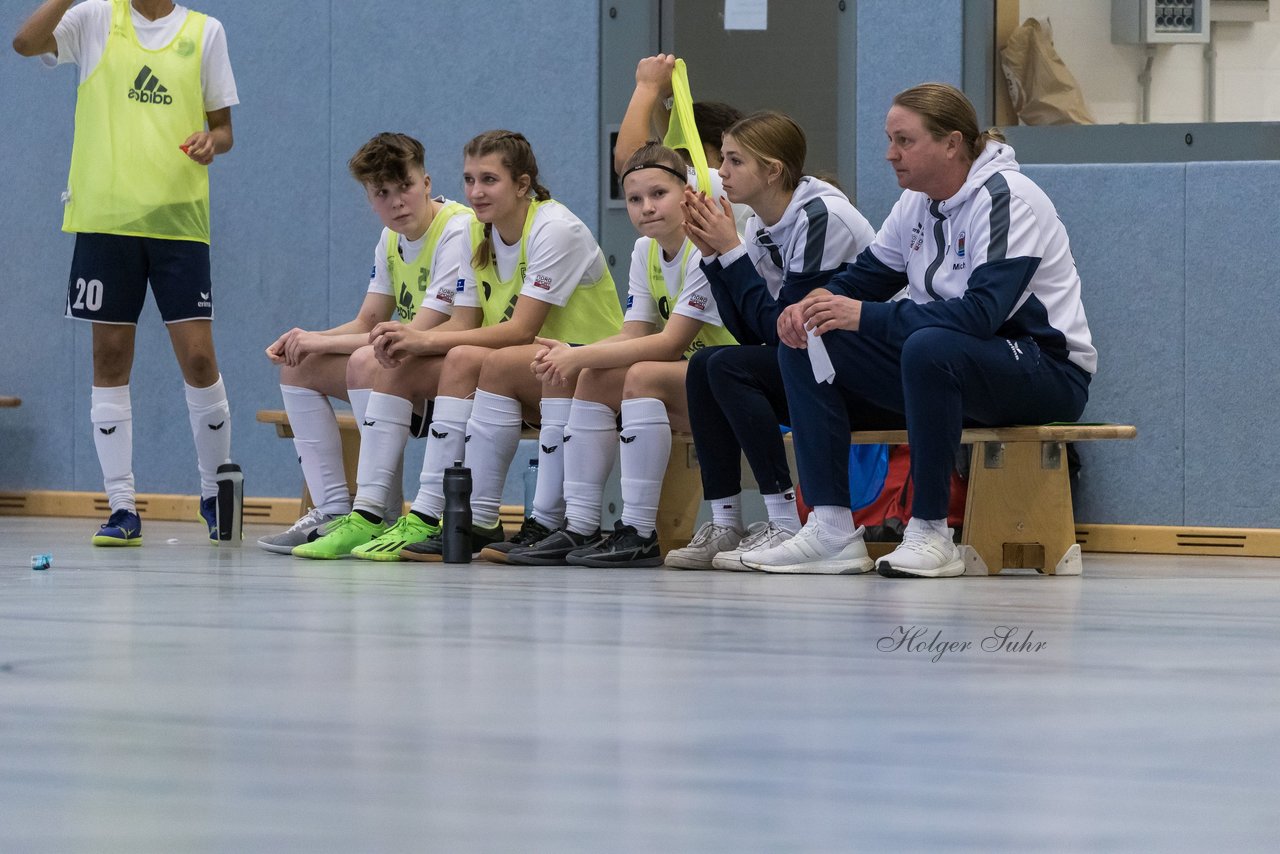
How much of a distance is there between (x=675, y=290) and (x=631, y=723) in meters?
2.51

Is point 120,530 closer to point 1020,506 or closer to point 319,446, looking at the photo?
point 319,446

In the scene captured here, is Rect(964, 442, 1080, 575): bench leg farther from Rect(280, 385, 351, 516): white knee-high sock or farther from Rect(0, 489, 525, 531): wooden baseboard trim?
Rect(0, 489, 525, 531): wooden baseboard trim

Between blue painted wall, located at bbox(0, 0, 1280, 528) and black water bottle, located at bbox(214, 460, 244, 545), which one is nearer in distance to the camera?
black water bottle, located at bbox(214, 460, 244, 545)

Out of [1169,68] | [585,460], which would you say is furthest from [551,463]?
[1169,68]

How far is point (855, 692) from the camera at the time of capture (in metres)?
1.81

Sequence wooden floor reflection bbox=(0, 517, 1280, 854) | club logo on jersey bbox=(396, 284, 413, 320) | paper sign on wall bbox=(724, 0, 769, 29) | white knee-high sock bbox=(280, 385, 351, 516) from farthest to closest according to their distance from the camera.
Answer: paper sign on wall bbox=(724, 0, 769, 29) < club logo on jersey bbox=(396, 284, 413, 320) < white knee-high sock bbox=(280, 385, 351, 516) < wooden floor reflection bbox=(0, 517, 1280, 854)

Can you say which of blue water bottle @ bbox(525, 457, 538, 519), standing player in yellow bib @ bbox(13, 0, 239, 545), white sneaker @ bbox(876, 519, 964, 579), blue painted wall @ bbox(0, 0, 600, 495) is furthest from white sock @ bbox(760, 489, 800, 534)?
blue painted wall @ bbox(0, 0, 600, 495)

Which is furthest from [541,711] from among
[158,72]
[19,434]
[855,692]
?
[19,434]

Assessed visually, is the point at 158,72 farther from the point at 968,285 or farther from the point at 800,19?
the point at 968,285

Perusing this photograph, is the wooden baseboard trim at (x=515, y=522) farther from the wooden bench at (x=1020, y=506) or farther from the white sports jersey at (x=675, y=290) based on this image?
the white sports jersey at (x=675, y=290)

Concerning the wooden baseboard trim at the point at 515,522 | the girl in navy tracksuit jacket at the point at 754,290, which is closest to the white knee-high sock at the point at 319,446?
the girl in navy tracksuit jacket at the point at 754,290

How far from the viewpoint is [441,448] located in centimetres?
404

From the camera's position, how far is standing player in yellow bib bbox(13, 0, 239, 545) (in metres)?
4.45

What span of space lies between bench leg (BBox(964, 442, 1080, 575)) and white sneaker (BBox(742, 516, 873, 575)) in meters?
0.27
